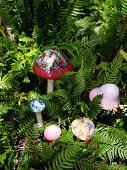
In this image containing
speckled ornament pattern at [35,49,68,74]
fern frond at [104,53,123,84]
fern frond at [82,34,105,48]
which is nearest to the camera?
speckled ornament pattern at [35,49,68,74]

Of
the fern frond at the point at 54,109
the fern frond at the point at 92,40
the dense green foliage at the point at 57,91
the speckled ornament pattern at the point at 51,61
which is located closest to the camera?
the dense green foliage at the point at 57,91

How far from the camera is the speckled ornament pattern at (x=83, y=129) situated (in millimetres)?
2135

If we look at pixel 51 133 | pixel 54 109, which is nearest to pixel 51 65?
pixel 54 109

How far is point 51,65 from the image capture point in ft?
7.38

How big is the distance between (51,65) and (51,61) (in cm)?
6

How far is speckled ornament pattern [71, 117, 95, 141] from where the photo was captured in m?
2.13

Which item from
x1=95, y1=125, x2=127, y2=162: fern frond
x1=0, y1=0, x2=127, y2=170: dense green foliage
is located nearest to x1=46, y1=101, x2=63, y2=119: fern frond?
x1=0, y1=0, x2=127, y2=170: dense green foliage

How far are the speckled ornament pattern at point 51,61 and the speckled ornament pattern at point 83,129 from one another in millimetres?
841

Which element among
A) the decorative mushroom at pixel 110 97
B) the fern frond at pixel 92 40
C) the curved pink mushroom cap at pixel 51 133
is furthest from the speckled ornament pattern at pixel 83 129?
the fern frond at pixel 92 40

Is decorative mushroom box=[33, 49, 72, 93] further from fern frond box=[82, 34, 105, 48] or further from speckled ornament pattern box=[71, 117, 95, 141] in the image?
fern frond box=[82, 34, 105, 48]

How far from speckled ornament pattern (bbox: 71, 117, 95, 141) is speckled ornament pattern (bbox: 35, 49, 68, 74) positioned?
0.84 m

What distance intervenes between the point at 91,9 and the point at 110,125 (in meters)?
2.82

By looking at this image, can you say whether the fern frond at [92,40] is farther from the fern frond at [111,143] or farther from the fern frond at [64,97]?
the fern frond at [111,143]

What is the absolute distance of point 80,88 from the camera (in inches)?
95.7
